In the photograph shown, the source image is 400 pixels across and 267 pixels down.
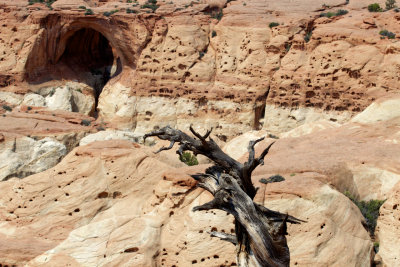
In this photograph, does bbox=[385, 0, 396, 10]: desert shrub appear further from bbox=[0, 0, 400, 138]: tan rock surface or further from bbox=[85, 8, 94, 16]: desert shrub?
bbox=[85, 8, 94, 16]: desert shrub

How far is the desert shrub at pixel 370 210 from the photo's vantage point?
1808 centimetres

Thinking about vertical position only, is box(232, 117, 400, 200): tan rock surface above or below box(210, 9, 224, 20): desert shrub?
below

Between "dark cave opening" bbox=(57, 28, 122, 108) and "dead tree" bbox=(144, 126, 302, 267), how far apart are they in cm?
3570

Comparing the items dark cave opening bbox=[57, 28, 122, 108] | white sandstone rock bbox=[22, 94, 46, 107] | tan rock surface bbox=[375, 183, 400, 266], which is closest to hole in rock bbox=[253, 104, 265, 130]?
dark cave opening bbox=[57, 28, 122, 108]

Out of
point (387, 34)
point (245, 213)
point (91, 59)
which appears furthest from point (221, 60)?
point (245, 213)

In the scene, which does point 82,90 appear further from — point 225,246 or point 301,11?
point 225,246

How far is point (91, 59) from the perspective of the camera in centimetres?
5028

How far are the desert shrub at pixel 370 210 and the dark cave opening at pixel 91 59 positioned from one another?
30799 millimetres

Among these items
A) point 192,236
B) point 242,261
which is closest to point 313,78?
point 192,236

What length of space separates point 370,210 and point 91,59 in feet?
120

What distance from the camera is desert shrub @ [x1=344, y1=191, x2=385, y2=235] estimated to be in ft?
Answer: 59.3

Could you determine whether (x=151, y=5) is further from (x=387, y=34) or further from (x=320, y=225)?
(x=320, y=225)

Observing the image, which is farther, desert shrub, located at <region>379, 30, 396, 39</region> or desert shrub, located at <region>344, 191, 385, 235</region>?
desert shrub, located at <region>379, 30, 396, 39</region>

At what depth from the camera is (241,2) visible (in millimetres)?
44156
